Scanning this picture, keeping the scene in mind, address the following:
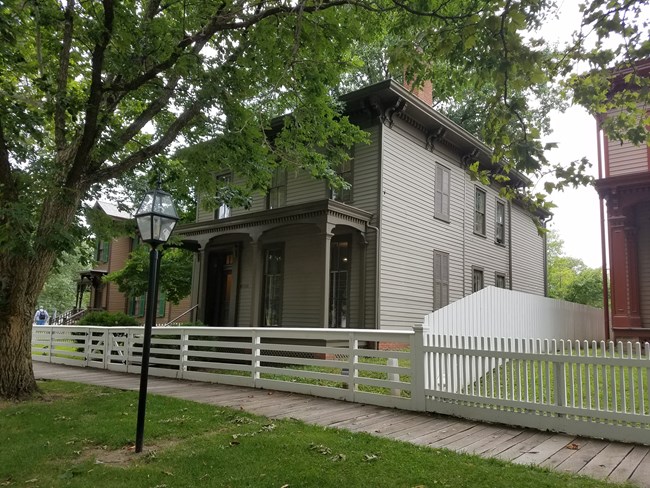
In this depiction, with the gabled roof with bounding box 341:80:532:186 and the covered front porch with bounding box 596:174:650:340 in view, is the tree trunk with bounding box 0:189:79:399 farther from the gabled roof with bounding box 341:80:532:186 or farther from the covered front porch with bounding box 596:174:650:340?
the covered front porch with bounding box 596:174:650:340

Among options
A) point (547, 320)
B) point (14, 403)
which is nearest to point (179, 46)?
point (14, 403)

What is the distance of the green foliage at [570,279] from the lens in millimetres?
33906

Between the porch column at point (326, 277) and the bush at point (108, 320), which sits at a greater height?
the porch column at point (326, 277)

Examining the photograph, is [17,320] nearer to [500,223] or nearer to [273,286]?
[273,286]

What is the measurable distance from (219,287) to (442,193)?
26.4ft

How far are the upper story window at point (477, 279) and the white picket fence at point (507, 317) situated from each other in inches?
107

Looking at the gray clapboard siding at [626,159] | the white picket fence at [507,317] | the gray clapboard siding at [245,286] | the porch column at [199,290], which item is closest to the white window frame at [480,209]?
the white picket fence at [507,317]

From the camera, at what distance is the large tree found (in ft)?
17.7

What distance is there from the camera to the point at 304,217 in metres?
12.4

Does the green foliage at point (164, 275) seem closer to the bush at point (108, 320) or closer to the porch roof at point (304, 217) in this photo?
the bush at point (108, 320)

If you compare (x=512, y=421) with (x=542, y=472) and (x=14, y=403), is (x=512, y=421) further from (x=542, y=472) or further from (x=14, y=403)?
(x=14, y=403)

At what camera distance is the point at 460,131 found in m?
15.4

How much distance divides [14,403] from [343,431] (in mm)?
5222

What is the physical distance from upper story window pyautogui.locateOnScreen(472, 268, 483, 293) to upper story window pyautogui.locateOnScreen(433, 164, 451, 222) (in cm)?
238
